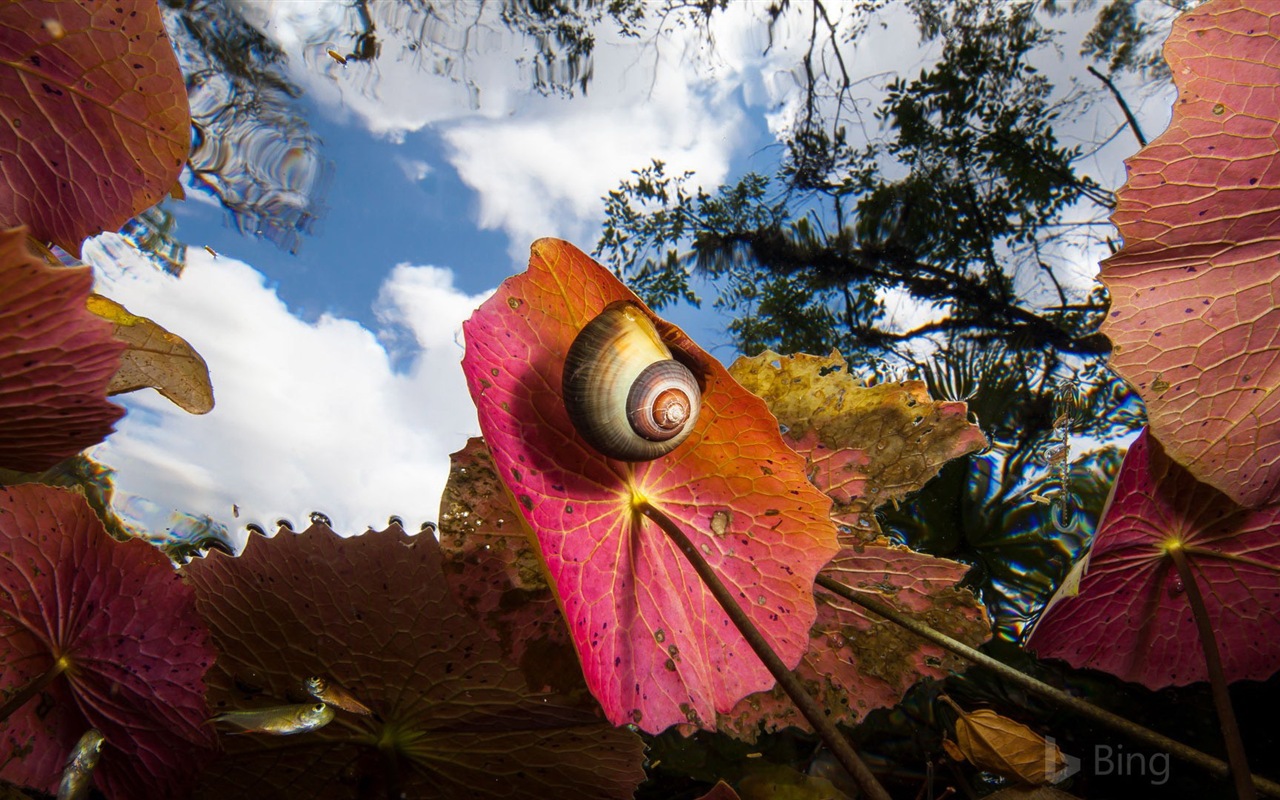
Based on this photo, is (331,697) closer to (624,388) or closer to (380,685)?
(380,685)

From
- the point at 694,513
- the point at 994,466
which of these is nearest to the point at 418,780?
the point at 694,513

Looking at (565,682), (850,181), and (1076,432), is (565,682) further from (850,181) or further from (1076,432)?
(850,181)

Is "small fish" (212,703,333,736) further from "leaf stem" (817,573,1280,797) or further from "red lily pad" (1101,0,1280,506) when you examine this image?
"red lily pad" (1101,0,1280,506)

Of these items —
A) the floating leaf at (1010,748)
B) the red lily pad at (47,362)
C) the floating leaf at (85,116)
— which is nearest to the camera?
the red lily pad at (47,362)

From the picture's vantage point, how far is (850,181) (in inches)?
53.9

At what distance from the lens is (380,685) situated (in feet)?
1.56

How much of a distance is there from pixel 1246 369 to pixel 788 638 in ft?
1.24

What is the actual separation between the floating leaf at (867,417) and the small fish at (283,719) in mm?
406

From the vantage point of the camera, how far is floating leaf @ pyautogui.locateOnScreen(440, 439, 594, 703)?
39 cm

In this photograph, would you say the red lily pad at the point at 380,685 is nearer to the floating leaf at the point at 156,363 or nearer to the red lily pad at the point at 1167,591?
the floating leaf at the point at 156,363

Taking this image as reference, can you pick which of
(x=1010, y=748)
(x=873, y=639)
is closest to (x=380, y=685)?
(x=873, y=639)

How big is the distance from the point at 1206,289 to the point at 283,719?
2.25 ft

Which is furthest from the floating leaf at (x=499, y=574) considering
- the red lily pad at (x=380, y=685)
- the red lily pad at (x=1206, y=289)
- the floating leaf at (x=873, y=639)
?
the red lily pad at (x=1206, y=289)

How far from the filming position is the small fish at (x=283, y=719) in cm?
34
